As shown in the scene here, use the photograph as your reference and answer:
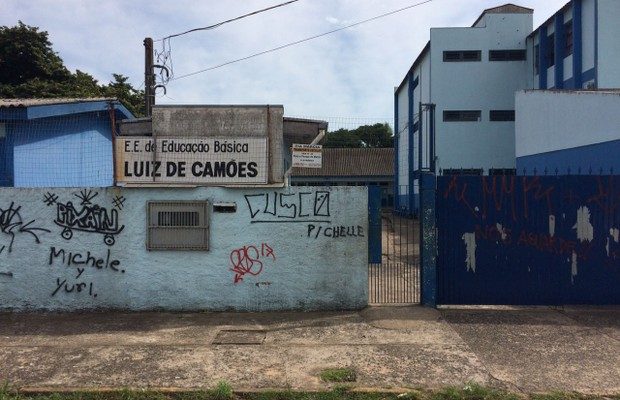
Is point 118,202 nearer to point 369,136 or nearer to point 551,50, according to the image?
point 551,50

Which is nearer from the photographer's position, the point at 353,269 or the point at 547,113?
the point at 353,269

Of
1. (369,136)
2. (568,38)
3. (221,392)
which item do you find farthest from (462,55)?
(369,136)

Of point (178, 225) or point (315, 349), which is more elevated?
point (178, 225)

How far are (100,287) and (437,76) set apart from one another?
2411cm

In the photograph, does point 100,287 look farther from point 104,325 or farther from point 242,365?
point 242,365

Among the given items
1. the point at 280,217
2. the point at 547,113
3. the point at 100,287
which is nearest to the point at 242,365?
the point at 280,217

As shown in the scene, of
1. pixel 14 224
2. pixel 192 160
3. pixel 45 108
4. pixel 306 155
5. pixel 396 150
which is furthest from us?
pixel 396 150

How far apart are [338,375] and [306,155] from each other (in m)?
3.56

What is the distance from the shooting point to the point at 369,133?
64875mm

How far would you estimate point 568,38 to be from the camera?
23.2 meters

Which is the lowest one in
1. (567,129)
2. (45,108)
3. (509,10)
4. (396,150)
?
(45,108)

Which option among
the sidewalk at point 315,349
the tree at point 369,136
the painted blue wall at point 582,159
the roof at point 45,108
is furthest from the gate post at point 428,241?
the tree at point 369,136

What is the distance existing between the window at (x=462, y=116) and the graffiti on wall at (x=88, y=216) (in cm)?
2360

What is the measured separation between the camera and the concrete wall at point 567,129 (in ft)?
41.1
